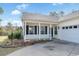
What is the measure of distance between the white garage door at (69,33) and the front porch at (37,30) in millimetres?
1612

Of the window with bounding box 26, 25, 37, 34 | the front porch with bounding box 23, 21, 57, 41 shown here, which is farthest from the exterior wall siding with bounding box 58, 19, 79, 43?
the window with bounding box 26, 25, 37, 34

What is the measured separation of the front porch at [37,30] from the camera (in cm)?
2286

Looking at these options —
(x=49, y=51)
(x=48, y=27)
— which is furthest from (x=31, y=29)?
(x=49, y=51)

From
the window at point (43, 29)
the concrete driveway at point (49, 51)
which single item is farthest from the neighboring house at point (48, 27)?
the concrete driveway at point (49, 51)

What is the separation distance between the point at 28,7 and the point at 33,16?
8170mm

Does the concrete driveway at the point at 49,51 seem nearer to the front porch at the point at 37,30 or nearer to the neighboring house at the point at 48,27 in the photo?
the neighboring house at the point at 48,27

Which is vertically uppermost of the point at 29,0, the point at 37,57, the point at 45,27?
the point at 29,0

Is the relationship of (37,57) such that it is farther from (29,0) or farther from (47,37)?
(47,37)

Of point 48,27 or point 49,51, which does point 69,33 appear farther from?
point 49,51

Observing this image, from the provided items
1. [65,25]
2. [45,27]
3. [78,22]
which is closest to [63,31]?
[65,25]

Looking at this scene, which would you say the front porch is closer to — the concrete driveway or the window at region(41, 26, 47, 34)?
the window at region(41, 26, 47, 34)

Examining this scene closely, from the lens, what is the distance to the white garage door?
1909 centimetres

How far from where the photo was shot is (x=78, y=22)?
62.0 ft

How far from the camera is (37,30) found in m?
23.9
